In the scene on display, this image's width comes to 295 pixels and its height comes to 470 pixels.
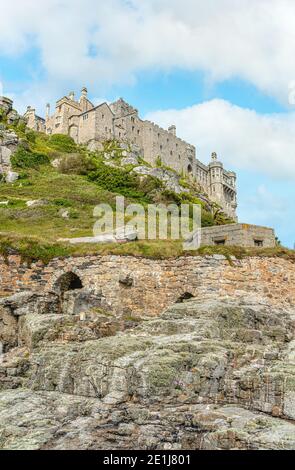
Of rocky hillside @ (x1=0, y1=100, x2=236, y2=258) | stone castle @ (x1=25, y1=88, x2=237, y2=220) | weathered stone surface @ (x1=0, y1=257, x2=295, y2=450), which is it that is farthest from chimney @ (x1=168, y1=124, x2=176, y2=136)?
weathered stone surface @ (x1=0, y1=257, x2=295, y2=450)

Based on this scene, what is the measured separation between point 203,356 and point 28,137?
64945mm

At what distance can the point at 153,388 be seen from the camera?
8531 millimetres

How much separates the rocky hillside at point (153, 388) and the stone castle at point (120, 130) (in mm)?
71308

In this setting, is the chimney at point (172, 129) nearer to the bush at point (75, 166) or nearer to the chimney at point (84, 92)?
the chimney at point (84, 92)

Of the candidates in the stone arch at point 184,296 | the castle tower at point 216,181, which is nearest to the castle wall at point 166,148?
the castle tower at point 216,181

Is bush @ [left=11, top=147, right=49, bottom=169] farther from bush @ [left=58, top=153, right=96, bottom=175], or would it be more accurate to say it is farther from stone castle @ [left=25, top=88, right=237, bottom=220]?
stone castle @ [left=25, top=88, right=237, bottom=220]

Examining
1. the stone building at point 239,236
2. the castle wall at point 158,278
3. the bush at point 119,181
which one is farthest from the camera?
→ the bush at point 119,181

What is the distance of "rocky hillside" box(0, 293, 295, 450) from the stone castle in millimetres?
71308

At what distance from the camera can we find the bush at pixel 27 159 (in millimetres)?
58125

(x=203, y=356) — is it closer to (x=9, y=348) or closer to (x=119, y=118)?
(x=9, y=348)

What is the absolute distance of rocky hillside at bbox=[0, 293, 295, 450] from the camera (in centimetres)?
729

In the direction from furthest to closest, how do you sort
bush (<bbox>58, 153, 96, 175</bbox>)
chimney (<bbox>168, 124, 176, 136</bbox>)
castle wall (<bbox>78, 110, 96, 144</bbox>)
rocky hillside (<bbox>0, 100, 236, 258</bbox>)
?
chimney (<bbox>168, 124, 176, 136</bbox>) → castle wall (<bbox>78, 110, 96, 144</bbox>) → bush (<bbox>58, 153, 96, 175</bbox>) → rocky hillside (<bbox>0, 100, 236, 258</bbox>)

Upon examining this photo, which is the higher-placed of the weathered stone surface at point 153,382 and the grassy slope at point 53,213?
the grassy slope at point 53,213

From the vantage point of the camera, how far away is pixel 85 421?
7992 mm
